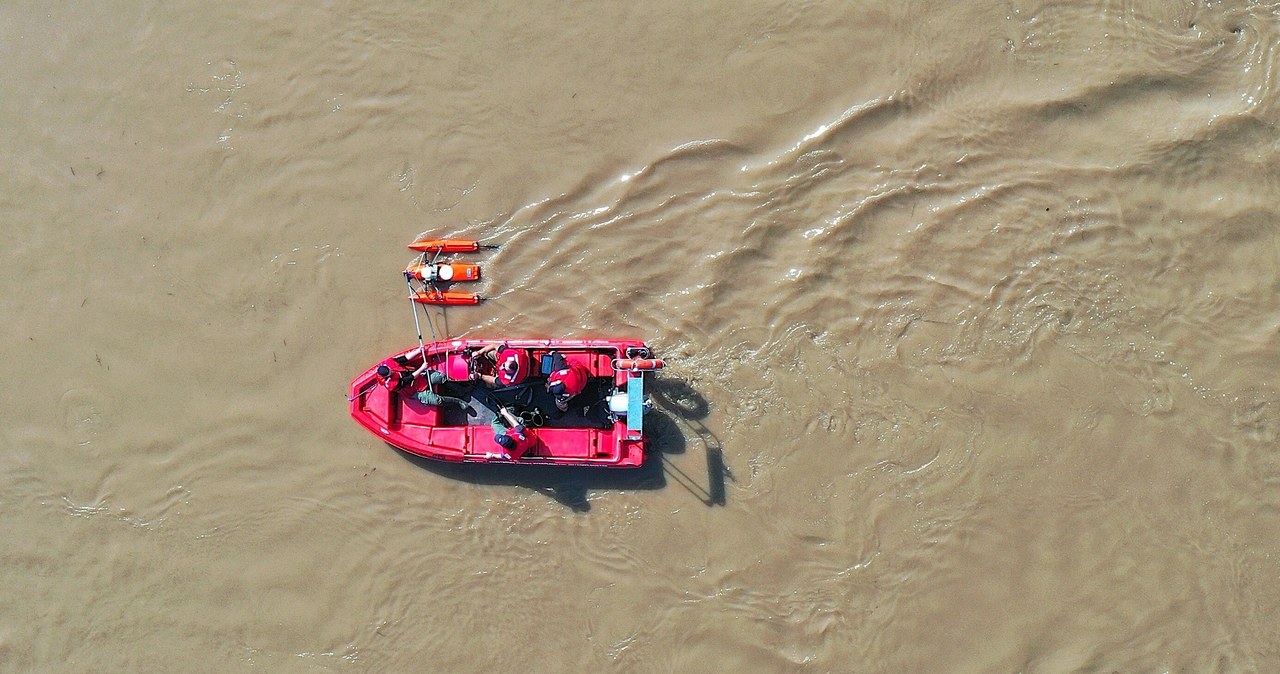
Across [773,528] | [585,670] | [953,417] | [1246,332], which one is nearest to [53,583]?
[585,670]

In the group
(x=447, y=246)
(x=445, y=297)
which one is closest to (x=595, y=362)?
(x=445, y=297)

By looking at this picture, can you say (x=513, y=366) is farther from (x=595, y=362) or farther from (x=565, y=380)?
(x=595, y=362)

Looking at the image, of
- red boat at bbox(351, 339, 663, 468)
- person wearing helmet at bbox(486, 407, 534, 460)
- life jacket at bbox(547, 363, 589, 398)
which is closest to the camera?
life jacket at bbox(547, 363, 589, 398)

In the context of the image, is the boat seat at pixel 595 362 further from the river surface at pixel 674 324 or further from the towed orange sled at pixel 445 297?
the towed orange sled at pixel 445 297

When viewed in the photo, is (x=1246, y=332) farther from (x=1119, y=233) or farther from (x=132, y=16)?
(x=132, y=16)

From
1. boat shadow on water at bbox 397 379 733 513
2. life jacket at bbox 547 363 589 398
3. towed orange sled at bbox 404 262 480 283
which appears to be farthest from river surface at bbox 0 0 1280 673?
life jacket at bbox 547 363 589 398

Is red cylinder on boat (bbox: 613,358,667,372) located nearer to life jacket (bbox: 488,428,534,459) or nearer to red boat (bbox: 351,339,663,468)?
red boat (bbox: 351,339,663,468)
